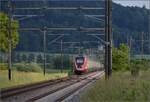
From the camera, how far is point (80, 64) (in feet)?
243

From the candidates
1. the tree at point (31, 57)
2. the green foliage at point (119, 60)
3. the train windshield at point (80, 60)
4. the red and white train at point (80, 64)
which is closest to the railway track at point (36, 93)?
the green foliage at point (119, 60)

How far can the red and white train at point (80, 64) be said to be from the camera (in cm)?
7344

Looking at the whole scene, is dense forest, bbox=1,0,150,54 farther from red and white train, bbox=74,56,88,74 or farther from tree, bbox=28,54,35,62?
red and white train, bbox=74,56,88,74

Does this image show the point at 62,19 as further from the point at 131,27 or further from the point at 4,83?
the point at 4,83

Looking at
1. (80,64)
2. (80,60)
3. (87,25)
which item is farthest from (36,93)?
(87,25)

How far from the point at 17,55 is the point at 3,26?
1944 inches

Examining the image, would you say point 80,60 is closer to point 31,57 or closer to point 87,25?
point 87,25

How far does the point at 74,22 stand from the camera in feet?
342

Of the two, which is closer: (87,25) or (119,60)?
(119,60)

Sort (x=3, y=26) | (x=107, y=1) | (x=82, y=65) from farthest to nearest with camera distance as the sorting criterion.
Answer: (x=82, y=65)
(x=3, y=26)
(x=107, y=1)

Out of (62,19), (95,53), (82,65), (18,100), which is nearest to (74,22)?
(62,19)

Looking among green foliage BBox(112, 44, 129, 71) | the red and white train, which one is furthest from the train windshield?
green foliage BBox(112, 44, 129, 71)

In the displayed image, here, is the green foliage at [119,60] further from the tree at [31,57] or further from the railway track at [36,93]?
the tree at [31,57]

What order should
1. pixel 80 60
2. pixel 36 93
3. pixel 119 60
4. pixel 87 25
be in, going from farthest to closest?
1. pixel 87 25
2. pixel 80 60
3. pixel 119 60
4. pixel 36 93
